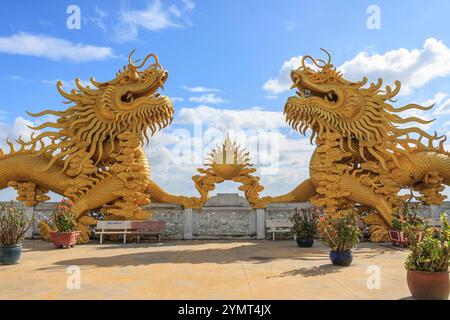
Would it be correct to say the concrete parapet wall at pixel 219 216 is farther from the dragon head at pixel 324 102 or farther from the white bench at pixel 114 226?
the dragon head at pixel 324 102

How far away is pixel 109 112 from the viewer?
11.4m

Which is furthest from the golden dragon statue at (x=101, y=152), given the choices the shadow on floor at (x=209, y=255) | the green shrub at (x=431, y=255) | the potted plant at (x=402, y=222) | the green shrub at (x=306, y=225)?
the green shrub at (x=431, y=255)

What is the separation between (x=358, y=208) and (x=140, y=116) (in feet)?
23.5

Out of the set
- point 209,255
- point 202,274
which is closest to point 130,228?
point 209,255

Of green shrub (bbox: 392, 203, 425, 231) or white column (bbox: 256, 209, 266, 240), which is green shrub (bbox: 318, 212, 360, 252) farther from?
white column (bbox: 256, 209, 266, 240)

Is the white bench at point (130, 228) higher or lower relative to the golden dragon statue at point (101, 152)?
lower

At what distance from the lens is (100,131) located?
11422mm

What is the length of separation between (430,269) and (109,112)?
954 cm

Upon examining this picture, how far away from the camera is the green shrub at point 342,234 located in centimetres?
650

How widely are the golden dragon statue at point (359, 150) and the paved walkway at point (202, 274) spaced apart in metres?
2.52

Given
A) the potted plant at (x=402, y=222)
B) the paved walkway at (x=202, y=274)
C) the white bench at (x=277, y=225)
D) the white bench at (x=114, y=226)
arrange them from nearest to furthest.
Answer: the paved walkway at (x=202, y=274), the potted plant at (x=402, y=222), the white bench at (x=114, y=226), the white bench at (x=277, y=225)
